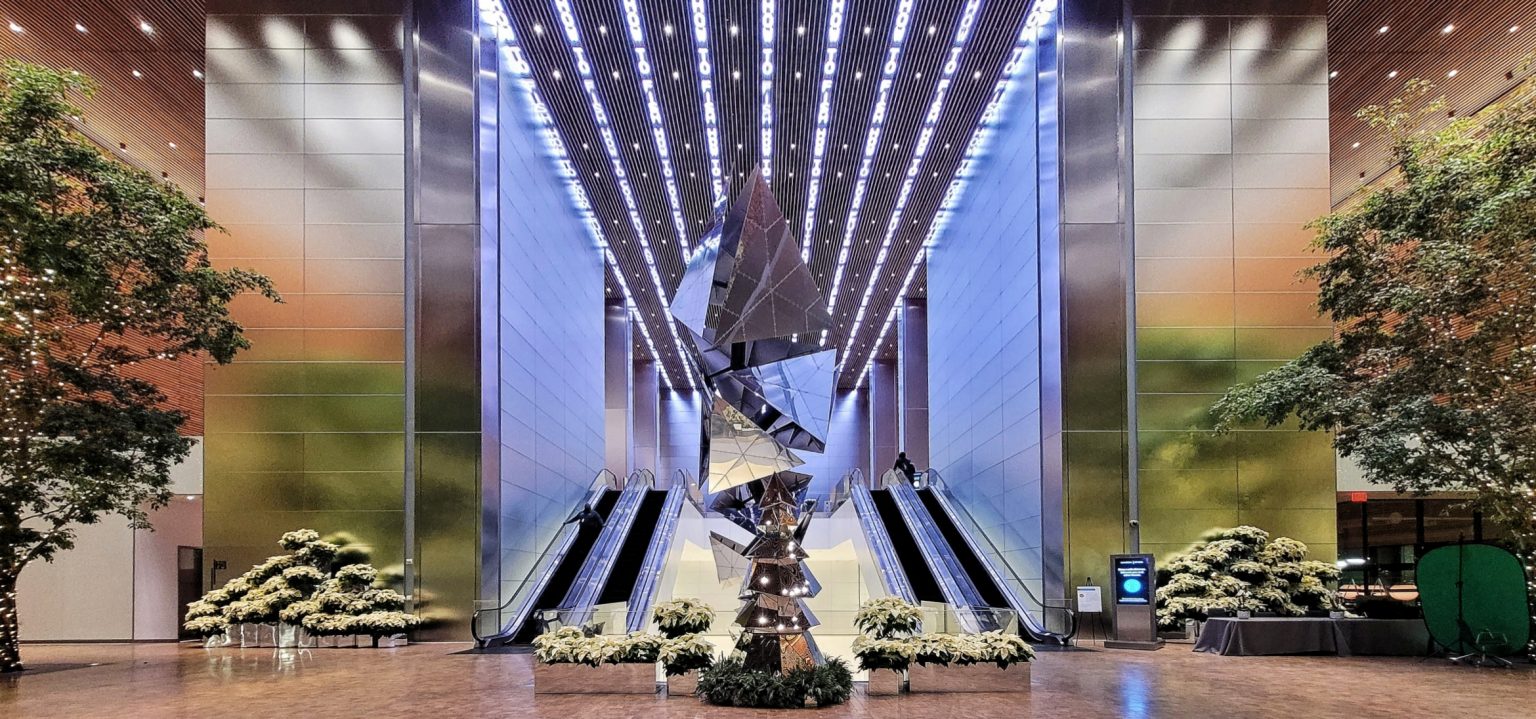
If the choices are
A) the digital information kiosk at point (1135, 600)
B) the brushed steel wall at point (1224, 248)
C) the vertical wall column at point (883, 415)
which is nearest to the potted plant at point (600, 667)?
the digital information kiosk at point (1135, 600)

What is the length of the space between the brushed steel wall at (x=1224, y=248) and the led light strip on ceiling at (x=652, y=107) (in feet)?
25.7

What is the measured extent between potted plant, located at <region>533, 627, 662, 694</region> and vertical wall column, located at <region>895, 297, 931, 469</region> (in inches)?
1031

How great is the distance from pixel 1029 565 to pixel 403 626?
10126 mm

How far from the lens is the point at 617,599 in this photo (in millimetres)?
17250

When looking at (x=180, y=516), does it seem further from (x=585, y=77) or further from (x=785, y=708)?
(x=785, y=708)

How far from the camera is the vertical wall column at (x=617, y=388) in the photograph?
34.2m

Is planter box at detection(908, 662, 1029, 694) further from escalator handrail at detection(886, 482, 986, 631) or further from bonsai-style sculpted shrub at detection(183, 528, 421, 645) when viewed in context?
bonsai-style sculpted shrub at detection(183, 528, 421, 645)

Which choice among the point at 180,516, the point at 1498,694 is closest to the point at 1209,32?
the point at 1498,694

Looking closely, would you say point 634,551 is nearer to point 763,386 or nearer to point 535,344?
point 535,344

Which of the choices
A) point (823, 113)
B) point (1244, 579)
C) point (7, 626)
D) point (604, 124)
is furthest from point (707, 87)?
point (7, 626)

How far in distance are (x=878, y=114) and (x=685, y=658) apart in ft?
39.7

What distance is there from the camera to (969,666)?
9805mm

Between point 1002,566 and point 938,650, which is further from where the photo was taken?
point 1002,566

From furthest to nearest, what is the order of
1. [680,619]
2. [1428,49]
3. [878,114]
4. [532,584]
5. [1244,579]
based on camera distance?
[878,114]
[532,584]
[1428,49]
[1244,579]
[680,619]
